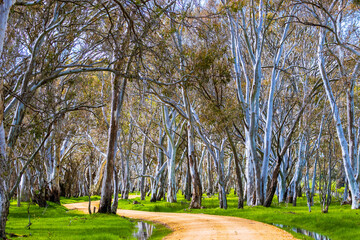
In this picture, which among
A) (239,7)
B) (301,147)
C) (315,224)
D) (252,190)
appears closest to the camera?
(315,224)

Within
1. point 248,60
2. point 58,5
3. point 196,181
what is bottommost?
point 196,181

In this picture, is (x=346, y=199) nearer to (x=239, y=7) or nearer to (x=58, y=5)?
(x=239, y=7)

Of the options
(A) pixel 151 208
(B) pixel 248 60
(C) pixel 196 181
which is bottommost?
(A) pixel 151 208

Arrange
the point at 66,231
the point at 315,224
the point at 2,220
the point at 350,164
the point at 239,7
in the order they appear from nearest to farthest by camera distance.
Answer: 1. the point at 2,220
2. the point at 66,231
3. the point at 315,224
4. the point at 350,164
5. the point at 239,7

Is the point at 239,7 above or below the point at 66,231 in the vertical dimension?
above

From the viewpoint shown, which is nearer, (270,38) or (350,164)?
(350,164)

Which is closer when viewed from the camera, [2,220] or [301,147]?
[2,220]

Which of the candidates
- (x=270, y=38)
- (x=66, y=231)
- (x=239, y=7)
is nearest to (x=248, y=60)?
(x=270, y=38)

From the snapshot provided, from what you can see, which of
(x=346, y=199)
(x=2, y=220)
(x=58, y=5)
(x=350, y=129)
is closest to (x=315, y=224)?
(x=350, y=129)

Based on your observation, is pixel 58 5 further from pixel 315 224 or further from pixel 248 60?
pixel 248 60

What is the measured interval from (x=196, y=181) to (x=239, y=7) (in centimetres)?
1029

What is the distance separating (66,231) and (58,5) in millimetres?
7860

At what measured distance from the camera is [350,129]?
18.6m

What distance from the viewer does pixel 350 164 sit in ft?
58.4
